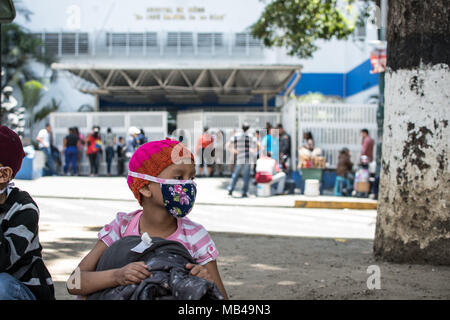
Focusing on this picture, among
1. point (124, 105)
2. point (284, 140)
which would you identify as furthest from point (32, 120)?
point (284, 140)

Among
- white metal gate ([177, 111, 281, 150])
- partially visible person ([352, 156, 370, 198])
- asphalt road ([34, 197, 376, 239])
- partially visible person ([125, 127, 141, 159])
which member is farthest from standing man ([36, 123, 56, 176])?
partially visible person ([352, 156, 370, 198])

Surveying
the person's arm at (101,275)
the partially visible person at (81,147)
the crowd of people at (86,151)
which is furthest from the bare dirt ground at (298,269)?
the partially visible person at (81,147)

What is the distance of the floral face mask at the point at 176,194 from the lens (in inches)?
98.4

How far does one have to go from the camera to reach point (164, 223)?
101 inches

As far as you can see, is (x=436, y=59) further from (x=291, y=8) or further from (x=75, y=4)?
(x=75, y=4)

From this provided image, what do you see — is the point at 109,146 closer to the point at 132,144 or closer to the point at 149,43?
the point at 132,144

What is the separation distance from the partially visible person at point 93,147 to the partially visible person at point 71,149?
41cm

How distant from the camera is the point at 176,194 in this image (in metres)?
2.50

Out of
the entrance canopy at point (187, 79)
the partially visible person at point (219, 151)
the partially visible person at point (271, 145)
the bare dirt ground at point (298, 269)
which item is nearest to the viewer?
the bare dirt ground at point (298, 269)

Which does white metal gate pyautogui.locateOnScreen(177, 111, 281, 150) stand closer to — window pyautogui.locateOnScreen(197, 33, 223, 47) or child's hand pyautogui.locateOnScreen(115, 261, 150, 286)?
window pyautogui.locateOnScreen(197, 33, 223, 47)

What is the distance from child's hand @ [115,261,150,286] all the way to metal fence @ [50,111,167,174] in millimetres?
19382

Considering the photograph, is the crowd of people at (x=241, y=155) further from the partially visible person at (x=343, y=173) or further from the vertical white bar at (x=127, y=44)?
the vertical white bar at (x=127, y=44)

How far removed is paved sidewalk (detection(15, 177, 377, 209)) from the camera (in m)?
13.0

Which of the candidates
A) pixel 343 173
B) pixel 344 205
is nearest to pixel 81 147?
pixel 343 173
